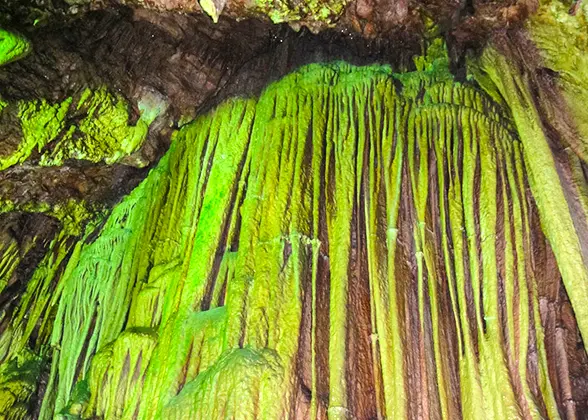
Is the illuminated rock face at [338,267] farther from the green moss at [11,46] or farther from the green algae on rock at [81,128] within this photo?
the green moss at [11,46]

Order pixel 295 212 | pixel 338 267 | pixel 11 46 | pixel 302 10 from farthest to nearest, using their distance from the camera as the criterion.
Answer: pixel 302 10 → pixel 11 46 → pixel 295 212 → pixel 338 267

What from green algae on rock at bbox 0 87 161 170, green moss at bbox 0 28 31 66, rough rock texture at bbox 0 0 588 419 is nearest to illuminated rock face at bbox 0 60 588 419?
rough rock texture at bbox 0 0 588 419

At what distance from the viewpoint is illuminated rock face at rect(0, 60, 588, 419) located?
2473mm

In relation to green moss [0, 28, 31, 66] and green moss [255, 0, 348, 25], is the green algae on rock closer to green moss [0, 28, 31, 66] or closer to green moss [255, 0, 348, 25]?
green moss [0, 28, 31, 66]

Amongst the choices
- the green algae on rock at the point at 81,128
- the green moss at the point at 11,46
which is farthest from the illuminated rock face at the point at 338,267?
the green moss at the point at 11,46

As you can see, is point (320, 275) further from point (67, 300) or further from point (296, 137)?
point (67, 300)

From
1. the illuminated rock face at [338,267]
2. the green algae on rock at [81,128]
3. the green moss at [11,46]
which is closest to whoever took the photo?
the illuminated rock face at [338,267]

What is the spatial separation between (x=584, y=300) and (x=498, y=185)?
89 cm

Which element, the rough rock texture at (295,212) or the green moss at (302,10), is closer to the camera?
the rough rock texture at (295,212)

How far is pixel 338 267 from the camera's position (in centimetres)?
284

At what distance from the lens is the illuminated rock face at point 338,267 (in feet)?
8.11

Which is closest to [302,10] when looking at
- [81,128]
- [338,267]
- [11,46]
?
[81,128]


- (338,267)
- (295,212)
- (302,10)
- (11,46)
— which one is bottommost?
(338,267)

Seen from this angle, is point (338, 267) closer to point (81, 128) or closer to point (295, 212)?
point (295, 212)
